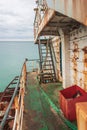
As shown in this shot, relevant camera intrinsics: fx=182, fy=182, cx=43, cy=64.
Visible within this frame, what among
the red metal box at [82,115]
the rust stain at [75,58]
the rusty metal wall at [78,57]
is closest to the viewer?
the red metal box at [82,115]

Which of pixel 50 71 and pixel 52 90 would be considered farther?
pixel 50 71

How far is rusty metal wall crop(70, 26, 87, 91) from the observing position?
628 cm

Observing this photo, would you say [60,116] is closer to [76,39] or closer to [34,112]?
[34,112]

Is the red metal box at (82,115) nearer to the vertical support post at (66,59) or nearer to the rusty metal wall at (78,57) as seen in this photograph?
the rusty metal wall at (78,57)

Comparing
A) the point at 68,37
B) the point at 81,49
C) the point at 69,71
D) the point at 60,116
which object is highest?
the point at 68,37

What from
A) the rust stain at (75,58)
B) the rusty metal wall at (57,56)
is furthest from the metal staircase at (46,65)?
the rust stain at (75,58)

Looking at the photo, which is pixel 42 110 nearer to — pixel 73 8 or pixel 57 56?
pixel 73 8

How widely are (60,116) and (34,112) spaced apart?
0.91 metres

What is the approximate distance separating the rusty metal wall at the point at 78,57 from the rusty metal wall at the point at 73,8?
179 centimetres

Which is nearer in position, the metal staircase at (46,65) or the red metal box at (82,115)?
the red metal box at (82,115)

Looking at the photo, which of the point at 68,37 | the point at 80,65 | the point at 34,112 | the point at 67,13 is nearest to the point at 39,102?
the point at 34,112

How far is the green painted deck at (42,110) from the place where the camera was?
5.01m

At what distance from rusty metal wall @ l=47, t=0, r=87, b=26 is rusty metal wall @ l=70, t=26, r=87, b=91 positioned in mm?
1786

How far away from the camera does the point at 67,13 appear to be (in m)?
4.29
